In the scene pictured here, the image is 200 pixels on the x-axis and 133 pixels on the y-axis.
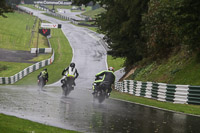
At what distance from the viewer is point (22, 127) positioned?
988cm

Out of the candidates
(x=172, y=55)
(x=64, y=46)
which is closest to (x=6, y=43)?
(x=64, y=46)

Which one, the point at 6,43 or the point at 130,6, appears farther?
the point at 6,43

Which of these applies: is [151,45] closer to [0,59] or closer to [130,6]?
[130,6]

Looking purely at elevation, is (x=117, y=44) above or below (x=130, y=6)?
below

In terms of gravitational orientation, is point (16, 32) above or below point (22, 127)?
below

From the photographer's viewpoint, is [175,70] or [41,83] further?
[41,83]

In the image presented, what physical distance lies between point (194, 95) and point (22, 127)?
10.2 meters

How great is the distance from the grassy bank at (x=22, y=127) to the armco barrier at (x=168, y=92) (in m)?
9.38

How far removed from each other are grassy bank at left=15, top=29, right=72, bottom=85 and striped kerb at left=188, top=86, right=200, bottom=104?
24807 mm

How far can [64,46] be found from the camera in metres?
74.1

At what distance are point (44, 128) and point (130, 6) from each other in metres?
22.1

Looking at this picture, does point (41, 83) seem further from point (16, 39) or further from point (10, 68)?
point (16, 39)

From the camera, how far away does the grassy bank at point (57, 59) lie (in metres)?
43.6

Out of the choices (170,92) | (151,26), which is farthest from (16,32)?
(170,92)
